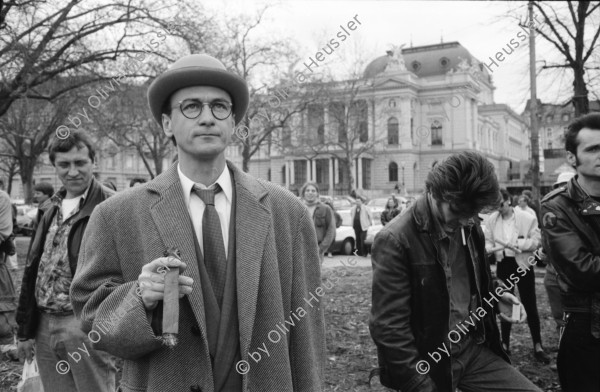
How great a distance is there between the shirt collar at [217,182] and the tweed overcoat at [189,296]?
3 centimetres

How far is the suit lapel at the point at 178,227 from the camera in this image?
81.0 inches

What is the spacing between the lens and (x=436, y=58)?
3450 inches

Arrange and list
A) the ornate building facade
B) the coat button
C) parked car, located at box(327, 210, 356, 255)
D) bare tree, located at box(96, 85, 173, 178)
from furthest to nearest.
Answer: the ornate building facade → bare tree, located at box(96, 85, 173, 178) → parked car, located at box(327, 210, 356, 255) → the coat button

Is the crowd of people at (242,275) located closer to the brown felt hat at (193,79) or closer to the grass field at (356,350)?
the brown felt hat at (193,79)

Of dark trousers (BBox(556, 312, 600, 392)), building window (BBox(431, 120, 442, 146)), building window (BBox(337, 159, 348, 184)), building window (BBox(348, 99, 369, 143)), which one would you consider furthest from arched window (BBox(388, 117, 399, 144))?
dark trousers (BBox(556, 312, 600, 392))

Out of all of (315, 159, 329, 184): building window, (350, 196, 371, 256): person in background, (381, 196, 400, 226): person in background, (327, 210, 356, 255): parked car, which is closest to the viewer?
(381, 196, 400, 226): person in background

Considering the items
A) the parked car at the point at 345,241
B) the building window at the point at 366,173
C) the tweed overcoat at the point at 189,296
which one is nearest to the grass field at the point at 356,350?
the tweed overcoat at the point at 189,296

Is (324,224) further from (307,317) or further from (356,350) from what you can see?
(307,317)

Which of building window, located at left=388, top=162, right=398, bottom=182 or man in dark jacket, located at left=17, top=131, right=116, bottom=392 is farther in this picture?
building window, located at left=388, top=162, right=398, bottom=182

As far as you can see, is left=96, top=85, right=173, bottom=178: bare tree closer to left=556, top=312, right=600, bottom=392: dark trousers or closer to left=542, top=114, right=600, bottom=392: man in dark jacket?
left=542, top=114, right=600, bottom=392: man in dark jacket

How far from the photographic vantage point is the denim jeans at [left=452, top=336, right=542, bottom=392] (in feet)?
10.3

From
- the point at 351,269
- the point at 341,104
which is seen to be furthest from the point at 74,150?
the point at 341,104

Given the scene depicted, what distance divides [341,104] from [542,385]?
39610mm

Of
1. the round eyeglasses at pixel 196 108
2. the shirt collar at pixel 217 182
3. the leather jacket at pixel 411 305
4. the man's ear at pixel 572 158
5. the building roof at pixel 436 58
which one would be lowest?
the leather jacket at pixel 411 305
